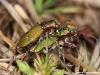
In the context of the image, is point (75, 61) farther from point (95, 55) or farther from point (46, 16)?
point (46, 16)

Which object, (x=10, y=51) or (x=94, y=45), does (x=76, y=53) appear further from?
(x=10, y=51)

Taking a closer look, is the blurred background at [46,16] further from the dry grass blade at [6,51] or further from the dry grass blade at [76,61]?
the dry grass blade at [76,61]

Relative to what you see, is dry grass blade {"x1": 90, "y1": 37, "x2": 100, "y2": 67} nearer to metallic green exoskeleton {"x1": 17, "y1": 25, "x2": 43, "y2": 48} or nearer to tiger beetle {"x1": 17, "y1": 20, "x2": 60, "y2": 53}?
tiger beetle {"x1": 17, "y1": 20, "x2": 60, "y2": 53}

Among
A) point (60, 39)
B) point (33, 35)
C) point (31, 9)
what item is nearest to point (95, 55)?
point (60, 39)

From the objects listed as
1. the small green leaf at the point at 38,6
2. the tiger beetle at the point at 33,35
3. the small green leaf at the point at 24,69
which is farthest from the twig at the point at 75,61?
the small green leaf at the point at 38,6

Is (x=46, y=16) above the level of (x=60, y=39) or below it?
above

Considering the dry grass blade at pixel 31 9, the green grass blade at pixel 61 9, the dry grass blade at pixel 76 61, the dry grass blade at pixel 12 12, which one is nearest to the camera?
the dry grass blade at pixel 76 61

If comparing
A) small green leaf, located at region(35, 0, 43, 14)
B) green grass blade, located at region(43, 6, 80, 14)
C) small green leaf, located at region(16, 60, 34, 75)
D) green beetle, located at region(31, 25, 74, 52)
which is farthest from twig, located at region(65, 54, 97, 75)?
green grass blade, located at region(43, 6, 80, 14)

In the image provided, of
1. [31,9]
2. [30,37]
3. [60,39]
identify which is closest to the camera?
[30,37]
